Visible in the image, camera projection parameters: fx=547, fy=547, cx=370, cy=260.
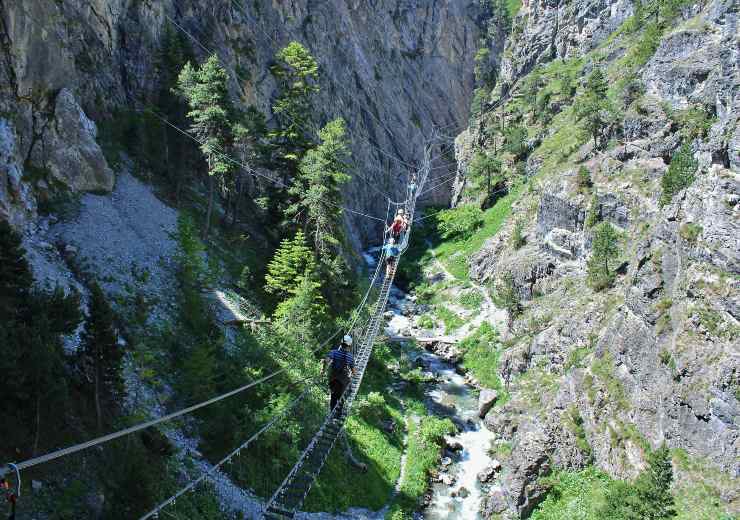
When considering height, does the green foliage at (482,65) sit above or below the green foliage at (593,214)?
above

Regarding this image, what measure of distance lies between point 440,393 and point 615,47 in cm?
5126

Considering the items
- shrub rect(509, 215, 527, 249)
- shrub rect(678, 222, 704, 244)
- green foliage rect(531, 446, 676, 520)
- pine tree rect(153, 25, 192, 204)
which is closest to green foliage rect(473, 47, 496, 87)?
shrub rect(509, 215, 527, 249)

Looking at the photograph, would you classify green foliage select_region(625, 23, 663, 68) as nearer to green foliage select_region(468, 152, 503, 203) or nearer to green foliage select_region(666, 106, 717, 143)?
green foliage select_region(666, 106, 717, 143)

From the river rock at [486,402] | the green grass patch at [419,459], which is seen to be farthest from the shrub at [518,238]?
the green grass patch at [419,459]

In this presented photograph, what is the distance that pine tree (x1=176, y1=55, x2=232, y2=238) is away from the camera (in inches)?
1308

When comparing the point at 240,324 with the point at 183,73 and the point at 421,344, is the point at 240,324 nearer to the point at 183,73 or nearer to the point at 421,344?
the point at 183,73

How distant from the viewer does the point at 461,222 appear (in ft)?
209

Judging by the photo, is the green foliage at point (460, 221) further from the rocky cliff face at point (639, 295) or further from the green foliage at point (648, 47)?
the green foliage at point (648, 47)

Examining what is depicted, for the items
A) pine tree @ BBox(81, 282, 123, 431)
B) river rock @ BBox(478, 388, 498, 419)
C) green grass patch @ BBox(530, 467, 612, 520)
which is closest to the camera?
pine tree @ BBox(81, 282, 123, 431)

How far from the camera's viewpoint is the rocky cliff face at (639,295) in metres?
25.4

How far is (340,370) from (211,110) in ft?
72.0

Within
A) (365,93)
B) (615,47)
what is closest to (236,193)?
(365,93)

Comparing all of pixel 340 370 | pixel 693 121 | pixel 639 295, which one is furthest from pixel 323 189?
pixel 693 121

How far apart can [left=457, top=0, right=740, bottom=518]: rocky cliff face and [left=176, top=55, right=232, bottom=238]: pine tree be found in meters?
23.7
